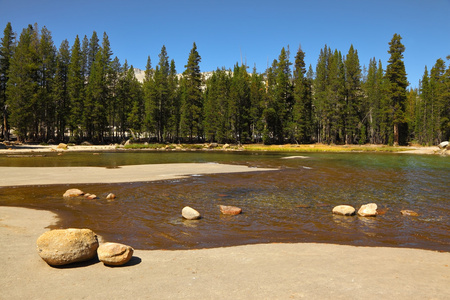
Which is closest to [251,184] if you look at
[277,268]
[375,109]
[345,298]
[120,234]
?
[120,234]

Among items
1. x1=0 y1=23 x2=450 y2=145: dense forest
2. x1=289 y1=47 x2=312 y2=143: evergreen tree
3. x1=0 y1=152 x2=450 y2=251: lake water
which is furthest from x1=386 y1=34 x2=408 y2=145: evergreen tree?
x1=0 y1=152 x2=450 y2=251: lake water

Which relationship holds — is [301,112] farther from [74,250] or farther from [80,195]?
[74,250]

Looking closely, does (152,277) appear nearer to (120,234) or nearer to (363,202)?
(120,234)

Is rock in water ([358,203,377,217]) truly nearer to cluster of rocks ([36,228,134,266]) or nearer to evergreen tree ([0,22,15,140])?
cluster of rocks ([36,228,134,266])

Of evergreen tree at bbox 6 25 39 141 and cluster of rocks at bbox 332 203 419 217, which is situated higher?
evergreen tree at bbox 6 25 39 141

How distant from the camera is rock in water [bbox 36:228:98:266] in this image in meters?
5.79

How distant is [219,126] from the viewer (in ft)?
238

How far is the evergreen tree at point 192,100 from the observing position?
247 feet

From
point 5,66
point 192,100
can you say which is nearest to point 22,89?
point 5,66

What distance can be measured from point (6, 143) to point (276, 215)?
60.4 metres

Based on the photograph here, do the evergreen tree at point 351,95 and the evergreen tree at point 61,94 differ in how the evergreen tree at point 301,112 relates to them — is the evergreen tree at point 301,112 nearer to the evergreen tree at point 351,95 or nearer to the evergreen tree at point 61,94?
the evergreen tree at point 351,95

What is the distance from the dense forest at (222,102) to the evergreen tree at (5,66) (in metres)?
0.18

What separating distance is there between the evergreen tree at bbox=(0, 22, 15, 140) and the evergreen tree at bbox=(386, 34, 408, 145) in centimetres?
8487

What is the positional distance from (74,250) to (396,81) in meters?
75.9
